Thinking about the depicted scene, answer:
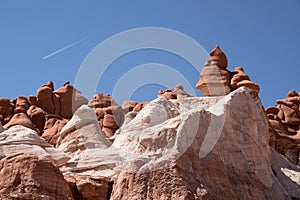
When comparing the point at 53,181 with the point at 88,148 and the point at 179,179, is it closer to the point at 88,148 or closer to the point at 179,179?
the point at 179,179

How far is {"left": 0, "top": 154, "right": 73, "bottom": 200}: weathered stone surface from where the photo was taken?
13.3 metres

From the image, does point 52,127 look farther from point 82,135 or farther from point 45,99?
point 82,135

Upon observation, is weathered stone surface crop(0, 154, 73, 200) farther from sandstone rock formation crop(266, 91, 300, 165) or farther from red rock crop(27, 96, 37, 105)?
red rock crop(27, 96, 37, 105)

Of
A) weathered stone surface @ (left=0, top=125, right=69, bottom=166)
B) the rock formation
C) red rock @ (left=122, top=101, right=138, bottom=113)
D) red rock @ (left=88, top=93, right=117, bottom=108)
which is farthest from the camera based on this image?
red rock @ (left=88, top=93, right=117, bottom=108)

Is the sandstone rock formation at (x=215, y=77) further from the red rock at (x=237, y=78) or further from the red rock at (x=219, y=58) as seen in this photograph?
the red rock at (x=237, y=78)

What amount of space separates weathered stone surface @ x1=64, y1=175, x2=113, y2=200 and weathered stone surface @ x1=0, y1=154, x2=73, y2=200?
6.56ft

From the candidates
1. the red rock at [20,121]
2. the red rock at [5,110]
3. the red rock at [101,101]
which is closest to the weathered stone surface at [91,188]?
the red rock at [20,121]

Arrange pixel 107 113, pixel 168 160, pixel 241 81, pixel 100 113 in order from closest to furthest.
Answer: pixel 168 160, pixel 241 81, pixel 100 113, pixel 107 113

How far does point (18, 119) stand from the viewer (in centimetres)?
4372

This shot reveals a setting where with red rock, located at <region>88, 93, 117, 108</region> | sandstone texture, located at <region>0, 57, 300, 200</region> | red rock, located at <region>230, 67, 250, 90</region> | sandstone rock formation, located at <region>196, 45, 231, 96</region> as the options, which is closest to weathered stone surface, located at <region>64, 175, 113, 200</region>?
sandstone texture, located at <region>0, 57, 300, 200</region>

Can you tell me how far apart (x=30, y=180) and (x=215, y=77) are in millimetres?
21805

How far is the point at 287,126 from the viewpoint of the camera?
39781mm

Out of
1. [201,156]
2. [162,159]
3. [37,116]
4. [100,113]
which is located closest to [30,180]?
[162,159]

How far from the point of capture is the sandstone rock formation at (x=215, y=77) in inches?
1292
